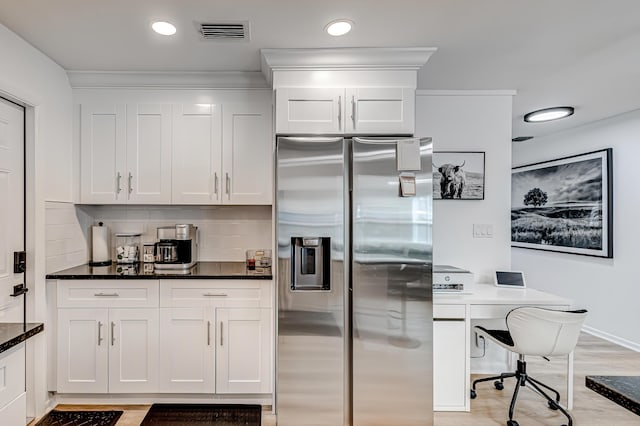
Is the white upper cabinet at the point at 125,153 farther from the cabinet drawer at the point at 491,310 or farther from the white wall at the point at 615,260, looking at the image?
the white wall at the point at 615,260

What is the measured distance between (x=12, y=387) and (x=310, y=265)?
1540mm

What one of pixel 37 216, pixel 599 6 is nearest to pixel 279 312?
pixel 37 216

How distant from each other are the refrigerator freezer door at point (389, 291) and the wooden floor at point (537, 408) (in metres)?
0.41

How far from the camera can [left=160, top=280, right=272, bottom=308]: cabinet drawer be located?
2.54 metres

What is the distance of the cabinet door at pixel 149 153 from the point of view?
2.82 m

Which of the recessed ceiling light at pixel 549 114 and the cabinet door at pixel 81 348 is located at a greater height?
the recessed ceiling light at pixel 549 114

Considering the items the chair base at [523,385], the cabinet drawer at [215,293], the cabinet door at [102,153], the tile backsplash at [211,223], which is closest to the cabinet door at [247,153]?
the tile backsplash at [211,223]

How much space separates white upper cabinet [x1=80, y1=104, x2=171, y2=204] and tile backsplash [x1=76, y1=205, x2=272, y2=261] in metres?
0.32

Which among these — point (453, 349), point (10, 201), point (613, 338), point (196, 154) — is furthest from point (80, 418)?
point (613, 338)

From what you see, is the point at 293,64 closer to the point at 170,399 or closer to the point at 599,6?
the point at 599,6

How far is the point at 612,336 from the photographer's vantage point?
3941 mm

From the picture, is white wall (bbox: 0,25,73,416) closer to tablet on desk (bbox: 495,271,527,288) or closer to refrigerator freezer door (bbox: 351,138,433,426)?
refrigerator freezer door (bbox: 351,138,433,426)

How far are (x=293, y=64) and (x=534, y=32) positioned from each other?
1.48 meters

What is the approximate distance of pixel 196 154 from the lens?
2.84 m
